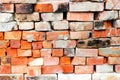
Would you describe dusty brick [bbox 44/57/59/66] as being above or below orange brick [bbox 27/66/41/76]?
above

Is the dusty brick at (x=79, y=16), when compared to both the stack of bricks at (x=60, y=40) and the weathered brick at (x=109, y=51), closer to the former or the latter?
the stack of bricks at (x=60, y=40)

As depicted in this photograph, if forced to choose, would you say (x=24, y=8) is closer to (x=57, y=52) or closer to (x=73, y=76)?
(x=57, y=52)

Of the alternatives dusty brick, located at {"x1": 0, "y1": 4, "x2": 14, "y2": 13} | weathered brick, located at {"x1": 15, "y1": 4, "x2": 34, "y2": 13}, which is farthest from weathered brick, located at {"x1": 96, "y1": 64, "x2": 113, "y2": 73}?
dusty brick, located at {"x1": 0, "y1": 4, "x2": 14, "y2": 13}

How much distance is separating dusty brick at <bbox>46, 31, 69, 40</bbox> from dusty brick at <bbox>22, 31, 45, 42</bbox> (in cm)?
5

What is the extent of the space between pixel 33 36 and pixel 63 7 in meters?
0.29

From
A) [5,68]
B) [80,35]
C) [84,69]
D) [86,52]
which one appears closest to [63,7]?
[80,35]

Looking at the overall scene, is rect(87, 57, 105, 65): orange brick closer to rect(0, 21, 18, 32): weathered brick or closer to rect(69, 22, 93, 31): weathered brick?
rect(69, 22, 93, 31): weathered brick

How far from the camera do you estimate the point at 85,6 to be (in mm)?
1967

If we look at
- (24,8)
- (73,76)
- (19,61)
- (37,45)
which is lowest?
(73,76)

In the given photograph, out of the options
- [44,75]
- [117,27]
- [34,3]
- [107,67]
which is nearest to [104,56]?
[107,67]

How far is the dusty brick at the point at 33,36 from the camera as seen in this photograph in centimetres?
201

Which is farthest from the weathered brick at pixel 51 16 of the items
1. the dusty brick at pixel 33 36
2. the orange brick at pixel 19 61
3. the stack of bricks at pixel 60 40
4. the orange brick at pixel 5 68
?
the orange brick at pixel 5 68

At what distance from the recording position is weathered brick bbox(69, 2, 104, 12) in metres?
1.96

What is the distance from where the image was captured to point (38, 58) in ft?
6.73
